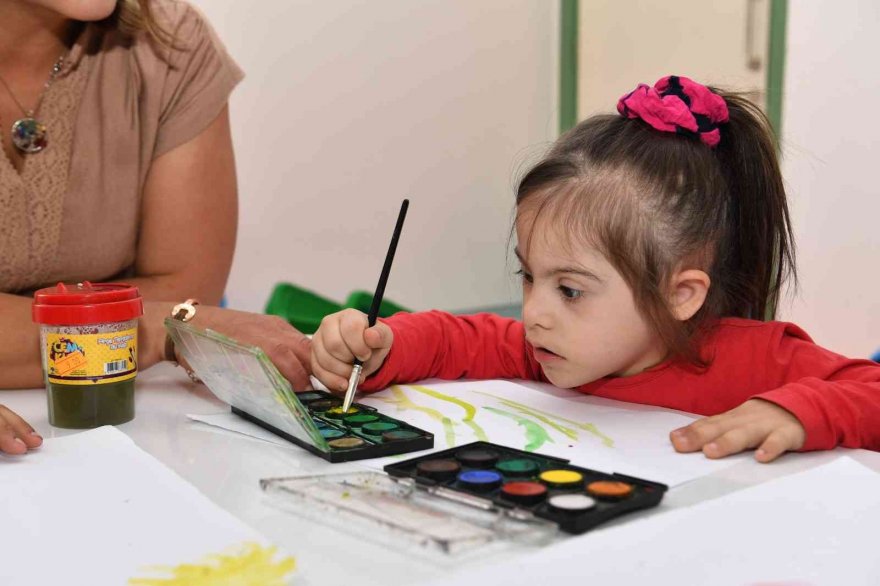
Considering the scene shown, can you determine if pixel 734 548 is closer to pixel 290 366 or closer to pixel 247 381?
pixel 247 381

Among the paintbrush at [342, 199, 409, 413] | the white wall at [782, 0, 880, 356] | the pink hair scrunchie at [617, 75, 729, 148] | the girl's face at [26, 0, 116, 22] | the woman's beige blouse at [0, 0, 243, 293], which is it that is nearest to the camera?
the paintbrush at [342, 199, 409, 413]

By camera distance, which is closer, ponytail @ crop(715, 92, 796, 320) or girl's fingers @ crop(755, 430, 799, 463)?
girl's fingers @ crop(755, 430, 799, 463)

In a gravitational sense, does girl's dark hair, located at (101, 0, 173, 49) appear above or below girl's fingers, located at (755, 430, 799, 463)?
above

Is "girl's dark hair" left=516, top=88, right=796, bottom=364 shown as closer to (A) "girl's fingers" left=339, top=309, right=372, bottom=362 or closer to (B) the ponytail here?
(B) the ponytail

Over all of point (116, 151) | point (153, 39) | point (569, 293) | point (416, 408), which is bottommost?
point (416, 408)

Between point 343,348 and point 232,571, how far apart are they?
1.47 ft

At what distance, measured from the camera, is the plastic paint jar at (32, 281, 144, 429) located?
77 centimetres

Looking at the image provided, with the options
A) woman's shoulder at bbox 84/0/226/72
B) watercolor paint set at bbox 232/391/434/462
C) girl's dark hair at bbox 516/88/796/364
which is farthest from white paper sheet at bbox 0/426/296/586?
woman's shoulder at bbox 84/0/226/72

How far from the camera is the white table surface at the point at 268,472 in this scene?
51 centimetres

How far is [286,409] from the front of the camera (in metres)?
0.72

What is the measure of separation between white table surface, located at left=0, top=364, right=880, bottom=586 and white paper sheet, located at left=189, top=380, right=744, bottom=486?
29 mm

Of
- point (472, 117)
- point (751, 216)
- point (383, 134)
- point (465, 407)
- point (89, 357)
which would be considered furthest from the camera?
point (472, 117)

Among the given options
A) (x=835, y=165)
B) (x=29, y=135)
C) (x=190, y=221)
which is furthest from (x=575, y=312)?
(x=835, y=165)

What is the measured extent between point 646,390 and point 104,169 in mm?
759
